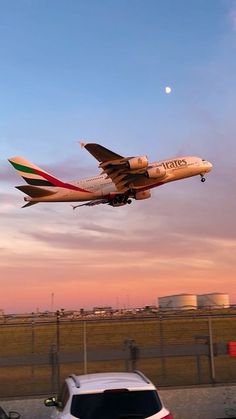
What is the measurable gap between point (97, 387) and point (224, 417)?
23.3ft

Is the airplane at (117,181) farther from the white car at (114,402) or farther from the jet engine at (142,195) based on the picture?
the white car at (114,402)

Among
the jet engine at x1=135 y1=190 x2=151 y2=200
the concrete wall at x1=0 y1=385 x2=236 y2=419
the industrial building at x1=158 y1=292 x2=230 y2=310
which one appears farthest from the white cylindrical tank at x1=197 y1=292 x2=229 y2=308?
the concrete wall at x1=0 y1=385 x2=236 y2=419

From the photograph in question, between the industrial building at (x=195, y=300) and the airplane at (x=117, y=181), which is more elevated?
the airplane at (x=117, y=181)

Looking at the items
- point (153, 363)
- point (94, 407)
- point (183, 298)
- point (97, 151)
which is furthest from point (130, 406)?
point (183, 298)

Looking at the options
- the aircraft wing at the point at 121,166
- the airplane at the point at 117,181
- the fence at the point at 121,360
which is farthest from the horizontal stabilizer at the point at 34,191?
the fence at the point at 121,360

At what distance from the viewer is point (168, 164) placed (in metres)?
41.0

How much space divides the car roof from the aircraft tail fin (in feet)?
121

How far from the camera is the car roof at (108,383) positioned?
6.89 m

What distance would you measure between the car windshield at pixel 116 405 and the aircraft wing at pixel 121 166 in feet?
100

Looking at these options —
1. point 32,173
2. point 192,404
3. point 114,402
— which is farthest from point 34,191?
point 114,402

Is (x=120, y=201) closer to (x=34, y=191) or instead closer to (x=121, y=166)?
(x=121, y=166)

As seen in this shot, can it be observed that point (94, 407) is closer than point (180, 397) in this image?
Yes

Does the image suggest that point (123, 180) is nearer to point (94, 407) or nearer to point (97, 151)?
point (97, 151)

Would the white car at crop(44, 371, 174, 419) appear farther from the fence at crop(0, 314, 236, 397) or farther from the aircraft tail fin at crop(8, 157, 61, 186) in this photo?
the aircraft tail fin at crop(8, 157, 61, 186)
